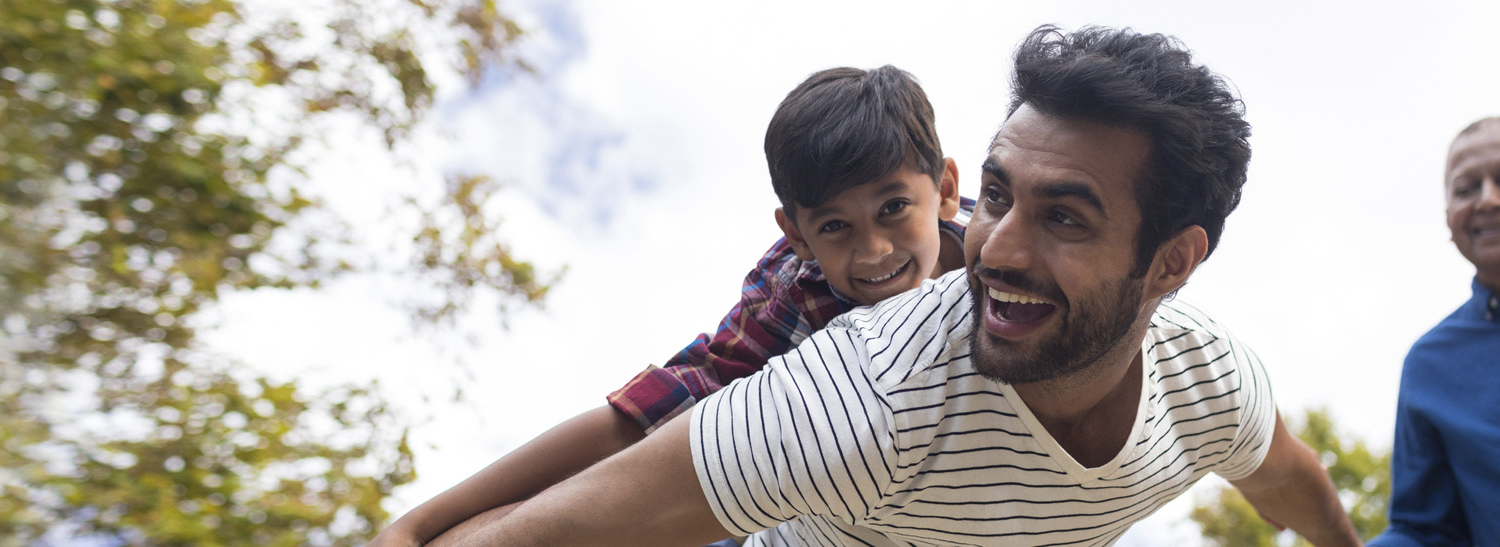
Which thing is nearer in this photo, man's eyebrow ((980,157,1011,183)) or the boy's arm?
man's eyebrow ((980,157,1011,183))

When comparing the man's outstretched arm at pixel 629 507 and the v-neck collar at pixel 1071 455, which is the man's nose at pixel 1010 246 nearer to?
the v-neck collar at pixel 1071 455

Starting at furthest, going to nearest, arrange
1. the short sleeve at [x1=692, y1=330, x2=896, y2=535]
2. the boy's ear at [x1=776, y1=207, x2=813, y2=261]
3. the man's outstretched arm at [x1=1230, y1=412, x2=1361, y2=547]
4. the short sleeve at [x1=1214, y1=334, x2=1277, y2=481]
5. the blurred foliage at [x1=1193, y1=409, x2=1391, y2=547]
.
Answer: the blurred foliage at [x1=1193, y1=409, x2=1391, y2=547]
the man's outstretched arm at [x1=1230, y1=412, x2=1361, y2=547]
the boy's ear at [x1=776, y1=207, x2=813, y2=261]
the short sleeve at [x1=1214, y1=334, x2=1277, y2=481]
the short sleeve at [x1=692, y1=330, x2=896, y2=535]

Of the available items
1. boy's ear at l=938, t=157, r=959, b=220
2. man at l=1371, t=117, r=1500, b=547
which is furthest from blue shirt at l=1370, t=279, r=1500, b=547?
boy's ear at l=938, t=157, r=959, b=220

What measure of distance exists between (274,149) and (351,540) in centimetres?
131

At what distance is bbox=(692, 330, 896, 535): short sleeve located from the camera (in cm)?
141

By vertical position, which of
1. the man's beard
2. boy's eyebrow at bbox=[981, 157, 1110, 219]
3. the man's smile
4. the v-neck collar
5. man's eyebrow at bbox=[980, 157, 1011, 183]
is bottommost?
the v-neck collar

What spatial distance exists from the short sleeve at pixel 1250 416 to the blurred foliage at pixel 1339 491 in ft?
21.1

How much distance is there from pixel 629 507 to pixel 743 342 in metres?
0.52

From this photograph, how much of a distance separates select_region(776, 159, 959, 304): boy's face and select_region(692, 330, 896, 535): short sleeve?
1.40 feet

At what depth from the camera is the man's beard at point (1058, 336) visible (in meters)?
1.47

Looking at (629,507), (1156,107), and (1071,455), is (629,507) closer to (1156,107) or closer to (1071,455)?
(1071,455)

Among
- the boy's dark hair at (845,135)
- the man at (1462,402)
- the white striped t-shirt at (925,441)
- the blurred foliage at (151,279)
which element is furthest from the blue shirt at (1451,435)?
the blurred foliage at (151,279)

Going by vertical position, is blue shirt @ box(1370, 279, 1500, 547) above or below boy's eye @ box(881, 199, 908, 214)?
below

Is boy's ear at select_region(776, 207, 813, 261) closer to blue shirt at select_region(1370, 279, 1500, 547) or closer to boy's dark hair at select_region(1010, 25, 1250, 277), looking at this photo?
boy's dark hair at select_region(1010, 25, 1250, 277)
